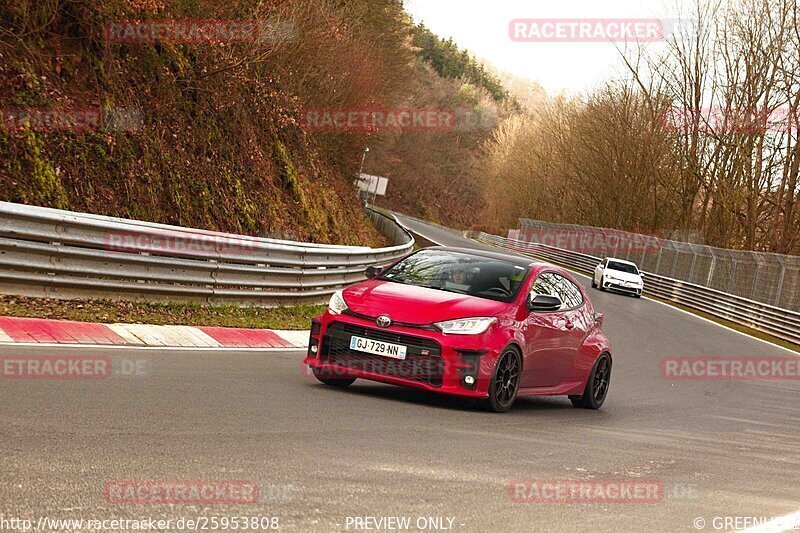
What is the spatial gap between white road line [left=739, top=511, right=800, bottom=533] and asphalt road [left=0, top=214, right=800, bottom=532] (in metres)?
0.18

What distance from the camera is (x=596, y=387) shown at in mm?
11938

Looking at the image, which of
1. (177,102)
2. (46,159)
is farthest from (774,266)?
(46,159)

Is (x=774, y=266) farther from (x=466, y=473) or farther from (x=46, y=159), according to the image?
(x=466, y=473)

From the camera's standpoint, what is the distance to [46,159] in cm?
1523

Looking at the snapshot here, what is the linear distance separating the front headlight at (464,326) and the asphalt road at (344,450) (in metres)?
0.71

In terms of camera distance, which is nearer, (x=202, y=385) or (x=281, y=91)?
(x=202, y=385)

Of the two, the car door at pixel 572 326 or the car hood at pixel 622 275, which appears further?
the car hood at pixel 622 275

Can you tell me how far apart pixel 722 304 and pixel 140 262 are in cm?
3015

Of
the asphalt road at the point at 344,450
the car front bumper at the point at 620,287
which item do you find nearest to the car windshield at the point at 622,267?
the car front bumper at the point at 620,287

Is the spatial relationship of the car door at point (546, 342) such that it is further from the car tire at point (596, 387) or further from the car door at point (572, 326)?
Answer: the car tire at point (596, 387)

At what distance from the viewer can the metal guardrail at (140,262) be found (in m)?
12.0

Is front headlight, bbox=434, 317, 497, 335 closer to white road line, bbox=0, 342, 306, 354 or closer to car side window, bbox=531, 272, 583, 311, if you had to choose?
car side window, bbox=531, 272, 583, 311

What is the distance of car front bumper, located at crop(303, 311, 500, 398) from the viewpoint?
920 centimetres

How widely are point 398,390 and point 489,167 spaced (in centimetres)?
9369
